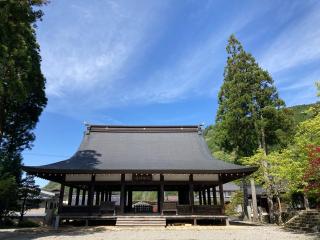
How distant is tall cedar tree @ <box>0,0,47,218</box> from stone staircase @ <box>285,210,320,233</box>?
14.8 m

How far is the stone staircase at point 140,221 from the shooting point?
16.8 meters

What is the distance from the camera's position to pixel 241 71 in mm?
25547

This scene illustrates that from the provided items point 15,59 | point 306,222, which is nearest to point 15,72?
point 15,59

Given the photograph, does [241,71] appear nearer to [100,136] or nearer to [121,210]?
[100,136]

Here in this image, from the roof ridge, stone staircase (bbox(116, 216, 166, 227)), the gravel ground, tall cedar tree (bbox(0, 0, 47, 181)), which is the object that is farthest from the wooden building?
tall cedar tree (bbox(0, 0, 47, 181))

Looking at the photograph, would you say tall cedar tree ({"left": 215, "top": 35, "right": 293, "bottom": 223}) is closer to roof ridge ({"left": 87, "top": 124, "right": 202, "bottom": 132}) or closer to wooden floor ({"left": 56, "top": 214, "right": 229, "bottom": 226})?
roof ridge ({"left": 87, "top": 124, "right": 202, "bottom": 132})

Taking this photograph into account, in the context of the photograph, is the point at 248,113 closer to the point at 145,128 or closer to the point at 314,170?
the point at 145,128

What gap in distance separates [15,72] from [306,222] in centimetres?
1654

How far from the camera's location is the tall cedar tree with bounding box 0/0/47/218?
11695 millimetres

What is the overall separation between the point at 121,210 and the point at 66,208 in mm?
3389

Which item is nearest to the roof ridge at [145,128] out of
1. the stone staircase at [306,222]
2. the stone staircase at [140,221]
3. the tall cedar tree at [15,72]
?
the tall cedar tree at [15,72]

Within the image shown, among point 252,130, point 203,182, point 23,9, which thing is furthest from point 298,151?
point 23,9

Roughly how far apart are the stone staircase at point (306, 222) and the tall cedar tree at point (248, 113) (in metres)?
7.34

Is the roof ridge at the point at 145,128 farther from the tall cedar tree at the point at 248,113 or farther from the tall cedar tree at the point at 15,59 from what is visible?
the tall cedar tree at the point at 15,59
